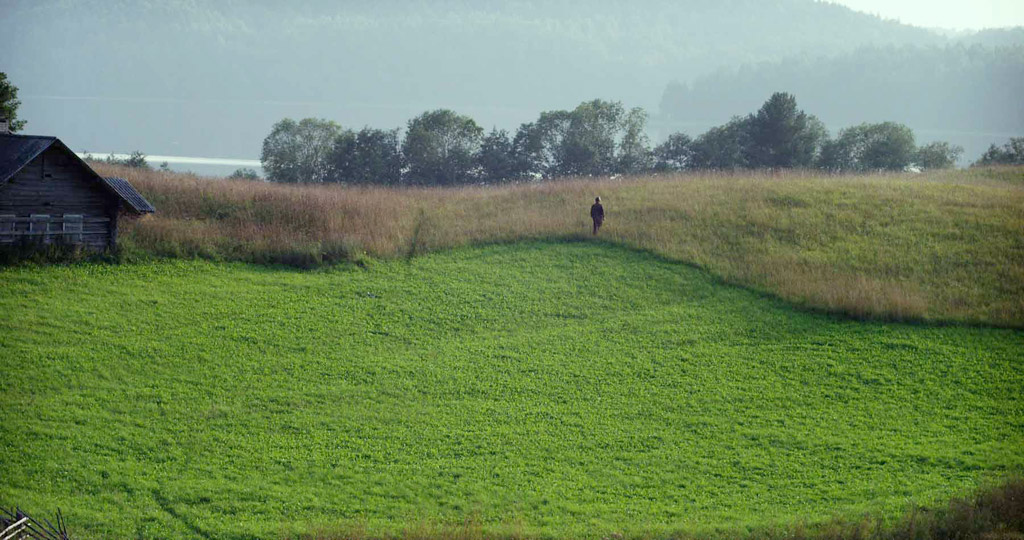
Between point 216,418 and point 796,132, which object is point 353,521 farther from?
point 796,132

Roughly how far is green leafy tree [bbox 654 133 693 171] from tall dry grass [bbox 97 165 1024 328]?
17.3 m

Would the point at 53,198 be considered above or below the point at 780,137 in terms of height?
below

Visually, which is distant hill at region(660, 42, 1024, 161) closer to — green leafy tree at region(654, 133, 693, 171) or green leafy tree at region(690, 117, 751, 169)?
green leafy tree at region(690, 117, 751, 169)

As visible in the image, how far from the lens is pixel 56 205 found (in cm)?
2962

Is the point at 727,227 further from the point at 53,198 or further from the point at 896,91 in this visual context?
the point at 896,91

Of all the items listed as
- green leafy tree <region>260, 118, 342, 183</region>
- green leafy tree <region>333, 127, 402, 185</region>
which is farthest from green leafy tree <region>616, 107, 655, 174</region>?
green leafy tree <region>260, 118, 342, 183</region>

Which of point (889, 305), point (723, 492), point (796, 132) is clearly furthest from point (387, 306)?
point (796, 132)

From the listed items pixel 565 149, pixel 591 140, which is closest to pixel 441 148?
pixel 565 149

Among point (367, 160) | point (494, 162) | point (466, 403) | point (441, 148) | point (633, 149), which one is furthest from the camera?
point (633, 149)

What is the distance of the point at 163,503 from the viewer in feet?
48.9

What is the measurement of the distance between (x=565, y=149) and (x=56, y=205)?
37700 millimetres

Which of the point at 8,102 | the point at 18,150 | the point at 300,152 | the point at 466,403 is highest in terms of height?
the point at 8,102

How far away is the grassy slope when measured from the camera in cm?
1534

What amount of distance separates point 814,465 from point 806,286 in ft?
42.3
